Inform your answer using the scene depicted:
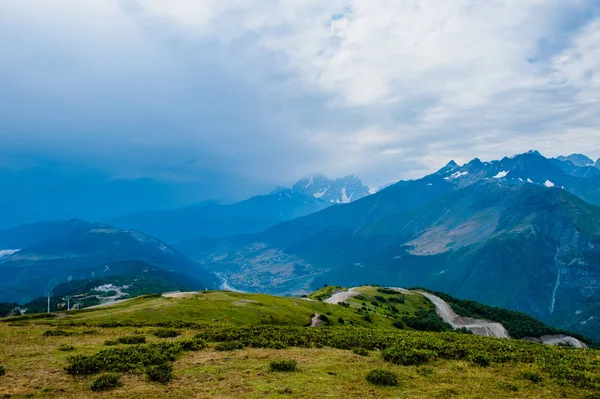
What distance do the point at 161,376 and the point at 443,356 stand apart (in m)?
24.0

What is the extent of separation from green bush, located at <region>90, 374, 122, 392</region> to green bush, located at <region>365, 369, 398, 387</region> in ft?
56.4

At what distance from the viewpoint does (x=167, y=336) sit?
40.5 m

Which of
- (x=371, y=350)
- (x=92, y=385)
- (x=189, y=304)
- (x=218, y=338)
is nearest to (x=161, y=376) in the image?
(x=92, y=385)

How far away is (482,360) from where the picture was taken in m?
30.8

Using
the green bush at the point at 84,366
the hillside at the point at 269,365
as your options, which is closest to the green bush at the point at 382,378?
the hillside at the point at 269,365

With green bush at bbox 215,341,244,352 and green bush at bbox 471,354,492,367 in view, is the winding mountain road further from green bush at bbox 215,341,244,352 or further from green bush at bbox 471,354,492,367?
green bush at bbox 215,341,244,352

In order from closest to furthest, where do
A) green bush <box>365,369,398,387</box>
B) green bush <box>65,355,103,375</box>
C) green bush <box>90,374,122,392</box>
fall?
green bush <box>90,374,122,392</box>
green bush <box>365,369,398,387</box>
green bush <box>65,355,103,375</box>

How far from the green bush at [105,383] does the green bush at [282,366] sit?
1063cm

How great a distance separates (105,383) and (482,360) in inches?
1154

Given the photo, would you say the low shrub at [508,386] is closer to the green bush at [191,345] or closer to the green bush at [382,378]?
the green bush at [382,378]

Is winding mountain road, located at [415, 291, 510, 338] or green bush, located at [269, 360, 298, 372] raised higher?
green bush, located at [269, 360, 298, 372]

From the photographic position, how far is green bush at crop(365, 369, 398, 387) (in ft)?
83.0

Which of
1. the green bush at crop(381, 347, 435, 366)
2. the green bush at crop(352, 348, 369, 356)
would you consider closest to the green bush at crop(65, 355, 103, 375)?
the green bush at crop(352, 348, 369, 356)

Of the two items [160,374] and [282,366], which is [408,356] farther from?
[160,374]
